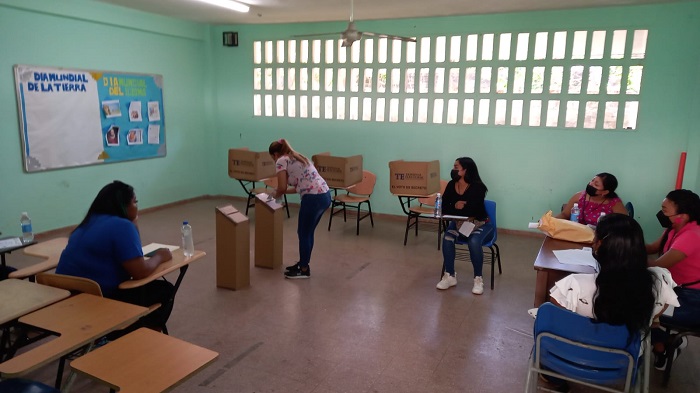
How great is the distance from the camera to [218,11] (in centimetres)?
651

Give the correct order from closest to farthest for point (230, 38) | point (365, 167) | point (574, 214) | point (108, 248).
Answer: point (108, 248) → point (574, 214) → point (365, 167) → point (230, 38)

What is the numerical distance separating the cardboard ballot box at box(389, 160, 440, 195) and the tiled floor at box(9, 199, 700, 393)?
2.78ft

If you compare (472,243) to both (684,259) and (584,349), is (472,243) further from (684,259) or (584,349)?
(584,349)

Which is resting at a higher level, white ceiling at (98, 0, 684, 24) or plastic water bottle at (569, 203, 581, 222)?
white ceiling at (98, 0, 684, 24)

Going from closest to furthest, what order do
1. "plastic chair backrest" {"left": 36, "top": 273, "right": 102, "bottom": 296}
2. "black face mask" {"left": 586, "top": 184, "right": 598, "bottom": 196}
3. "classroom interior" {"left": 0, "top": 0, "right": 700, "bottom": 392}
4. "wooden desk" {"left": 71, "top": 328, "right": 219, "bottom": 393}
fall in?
"wooden desk" {"left": 71, "top": 328, "right": 219, "bottom": 393} → "plastic chair backrest" {"left": 36, "top": 273, "right": 102, "bottom": 296} → "classroom interior" {"left": 0, "top": 0, "right": 700, "bottom": 392} → "black face mask" {"left": 586, "top": 184, "right": 598, "bottom": 196}

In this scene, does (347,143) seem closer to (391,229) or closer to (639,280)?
(391,229)

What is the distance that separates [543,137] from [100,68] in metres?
5.94

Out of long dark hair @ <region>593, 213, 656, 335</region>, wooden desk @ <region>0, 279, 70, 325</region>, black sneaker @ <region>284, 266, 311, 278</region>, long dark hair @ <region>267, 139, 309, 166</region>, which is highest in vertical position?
long dark hair @ <region>267, 139, 309, 166</region>

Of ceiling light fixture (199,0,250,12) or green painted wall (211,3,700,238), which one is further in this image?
ceiling light fixture (199,0,250,12)

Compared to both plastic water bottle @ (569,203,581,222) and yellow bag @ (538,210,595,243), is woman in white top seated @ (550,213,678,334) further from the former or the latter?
plastic water bottle @ (569,203,581,222)

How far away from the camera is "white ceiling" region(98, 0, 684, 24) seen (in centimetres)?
545

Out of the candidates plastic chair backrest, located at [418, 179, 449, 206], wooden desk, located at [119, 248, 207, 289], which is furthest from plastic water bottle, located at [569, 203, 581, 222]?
wooden desk, located at [119, 248, 207, 289]

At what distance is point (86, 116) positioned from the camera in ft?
20.1

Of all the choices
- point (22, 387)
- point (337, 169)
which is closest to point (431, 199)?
point (337, 169)
